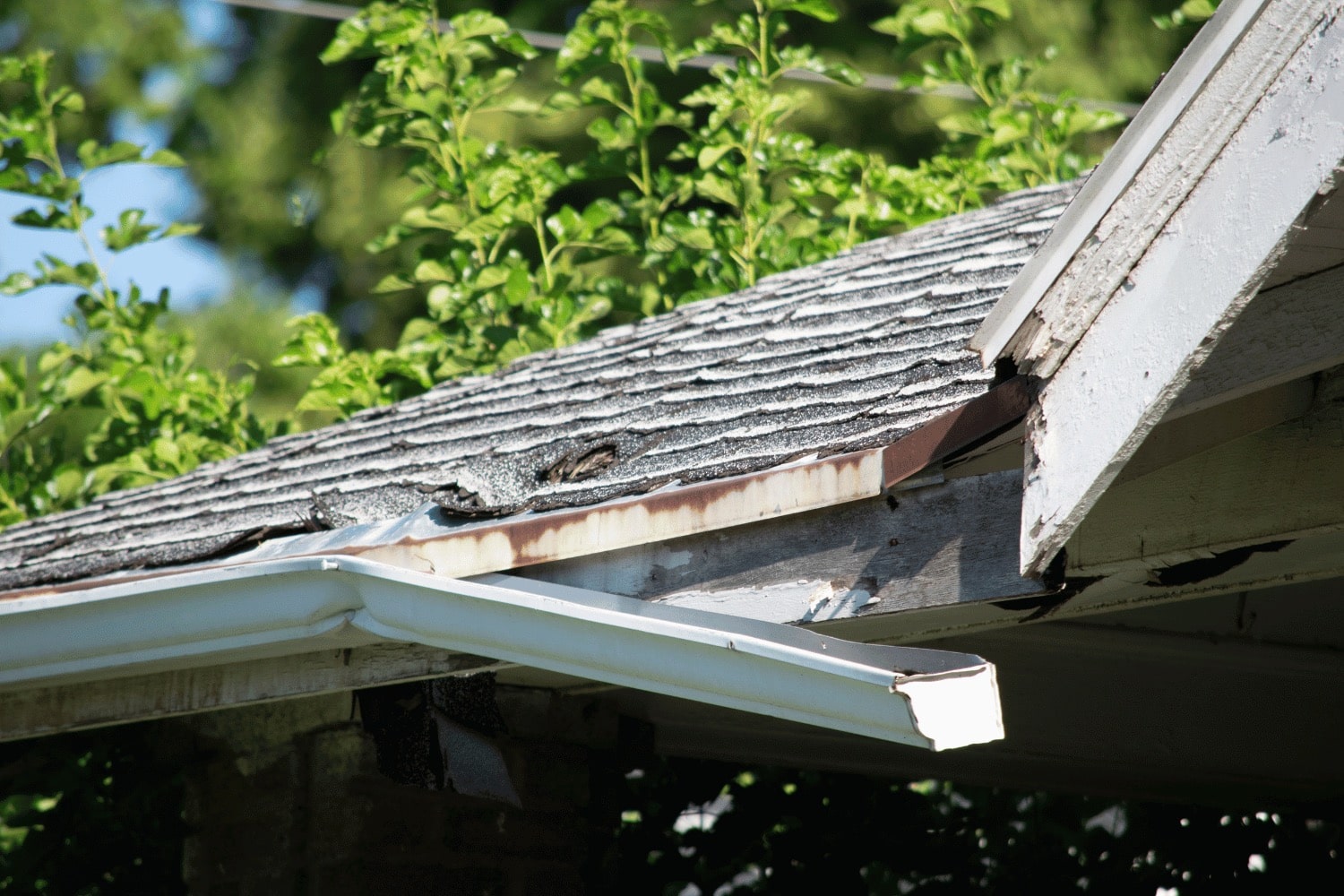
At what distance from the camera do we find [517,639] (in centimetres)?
184

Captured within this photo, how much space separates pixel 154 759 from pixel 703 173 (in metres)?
3.02

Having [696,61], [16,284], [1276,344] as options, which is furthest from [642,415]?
[696,61]

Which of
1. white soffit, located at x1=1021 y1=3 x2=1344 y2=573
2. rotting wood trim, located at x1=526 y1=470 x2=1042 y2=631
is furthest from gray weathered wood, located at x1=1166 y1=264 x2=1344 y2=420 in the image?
rotting wood trim, located at x1=526 y1=470 x2=1042 y2=631

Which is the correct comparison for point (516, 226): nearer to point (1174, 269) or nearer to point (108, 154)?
point (108, 154)

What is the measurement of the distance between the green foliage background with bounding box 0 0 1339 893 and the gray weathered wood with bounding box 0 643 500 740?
2.36 ft

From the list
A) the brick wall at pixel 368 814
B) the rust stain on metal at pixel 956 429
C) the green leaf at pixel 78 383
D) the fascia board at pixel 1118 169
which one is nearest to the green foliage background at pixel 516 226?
the green leaf at pixel 78 383

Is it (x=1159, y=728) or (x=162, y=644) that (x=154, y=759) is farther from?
(x=1159, y=728)

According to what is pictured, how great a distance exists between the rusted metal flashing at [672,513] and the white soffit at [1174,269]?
147 millimetres

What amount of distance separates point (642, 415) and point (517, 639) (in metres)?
0.83

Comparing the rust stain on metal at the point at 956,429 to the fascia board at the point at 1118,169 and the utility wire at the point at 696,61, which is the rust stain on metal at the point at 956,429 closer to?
the fascia board at the point at 1118,169

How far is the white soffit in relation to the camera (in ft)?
3.77

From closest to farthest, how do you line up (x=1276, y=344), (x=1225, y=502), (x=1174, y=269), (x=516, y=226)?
(x=1174, y=269), (x=1276, y=344), (x=1225, y=502), (x=516, y=226)

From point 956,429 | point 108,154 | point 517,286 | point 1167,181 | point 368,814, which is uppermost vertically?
point 108,154

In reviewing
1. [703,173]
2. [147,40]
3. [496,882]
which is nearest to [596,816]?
[496,882]
